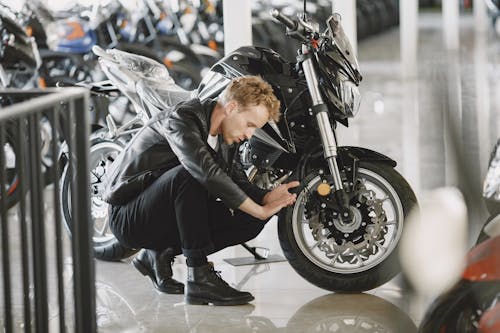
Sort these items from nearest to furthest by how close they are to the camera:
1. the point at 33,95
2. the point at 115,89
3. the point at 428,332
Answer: the point at 428,332, the point at 33,95, the point at 115,89

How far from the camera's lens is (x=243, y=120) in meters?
4.51

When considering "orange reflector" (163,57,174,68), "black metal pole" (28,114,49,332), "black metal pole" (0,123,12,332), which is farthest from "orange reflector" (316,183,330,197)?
"orange reflector" (163,57,174,68)

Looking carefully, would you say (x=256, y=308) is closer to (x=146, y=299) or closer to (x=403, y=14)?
(x=146, y=299)

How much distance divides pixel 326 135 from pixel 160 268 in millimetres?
914

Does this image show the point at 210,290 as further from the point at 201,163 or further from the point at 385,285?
the point at 385,285

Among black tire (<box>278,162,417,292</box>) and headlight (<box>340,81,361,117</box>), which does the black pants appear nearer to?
black tire (<box>278,162,417,292</box>)

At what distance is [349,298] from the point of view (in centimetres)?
482

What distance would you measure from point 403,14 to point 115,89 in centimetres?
1017

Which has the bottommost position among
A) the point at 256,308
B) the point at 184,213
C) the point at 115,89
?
the point at 256,308

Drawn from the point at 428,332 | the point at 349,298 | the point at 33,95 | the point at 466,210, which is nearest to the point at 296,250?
the point at 349,298

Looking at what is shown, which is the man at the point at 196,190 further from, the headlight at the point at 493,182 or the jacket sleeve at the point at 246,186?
the headlight at the point at 493,182

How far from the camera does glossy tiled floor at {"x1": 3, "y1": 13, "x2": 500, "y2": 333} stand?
1.76m

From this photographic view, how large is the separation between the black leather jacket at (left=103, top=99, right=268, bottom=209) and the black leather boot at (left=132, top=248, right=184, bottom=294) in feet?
0.97

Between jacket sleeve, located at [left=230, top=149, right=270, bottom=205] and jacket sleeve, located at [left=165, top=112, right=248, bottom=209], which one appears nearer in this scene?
jacket sleeve, located at [left=165, top=112, right=248, bottom=209]
